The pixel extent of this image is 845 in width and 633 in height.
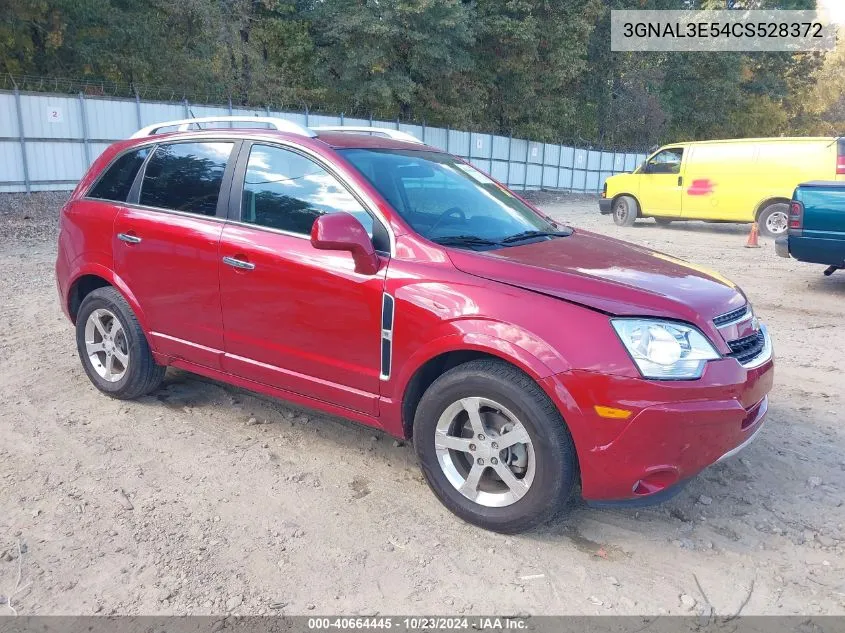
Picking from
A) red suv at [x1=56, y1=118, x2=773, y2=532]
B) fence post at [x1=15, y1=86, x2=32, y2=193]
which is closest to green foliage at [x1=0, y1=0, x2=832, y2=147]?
fence post at [x1=15, y1=86, x2=32, y2=193]

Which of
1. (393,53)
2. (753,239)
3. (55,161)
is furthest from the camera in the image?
(393,53)

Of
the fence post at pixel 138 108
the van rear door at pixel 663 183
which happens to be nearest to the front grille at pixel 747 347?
the van rear door at pixel 663 183

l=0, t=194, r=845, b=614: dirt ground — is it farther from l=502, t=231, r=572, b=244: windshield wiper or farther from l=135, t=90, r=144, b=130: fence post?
l=135, t=90, r=144, b=130: fence post

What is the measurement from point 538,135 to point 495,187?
29.7 m

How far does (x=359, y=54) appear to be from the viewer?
25.5 meters

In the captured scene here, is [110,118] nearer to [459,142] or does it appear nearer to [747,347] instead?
[459,142]

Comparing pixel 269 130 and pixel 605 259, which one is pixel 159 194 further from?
pixel 605 259

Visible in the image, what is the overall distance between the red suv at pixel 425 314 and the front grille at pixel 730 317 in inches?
0.6

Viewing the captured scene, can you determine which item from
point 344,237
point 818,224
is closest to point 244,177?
point 344,237

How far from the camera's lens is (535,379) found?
2922 mm

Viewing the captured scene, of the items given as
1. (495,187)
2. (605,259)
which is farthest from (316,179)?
(605,259)

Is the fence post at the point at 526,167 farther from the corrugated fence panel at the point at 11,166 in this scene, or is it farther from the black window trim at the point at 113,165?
the black window trim at the point at 113,165

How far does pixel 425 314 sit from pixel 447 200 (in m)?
0.95

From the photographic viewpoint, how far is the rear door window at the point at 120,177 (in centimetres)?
461
